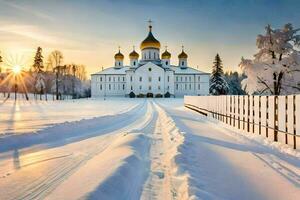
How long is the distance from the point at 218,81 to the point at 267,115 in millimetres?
65295

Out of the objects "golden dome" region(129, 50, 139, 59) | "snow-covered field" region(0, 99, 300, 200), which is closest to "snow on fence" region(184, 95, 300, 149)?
"snow-covered field" region(0, 99, 300, 200)

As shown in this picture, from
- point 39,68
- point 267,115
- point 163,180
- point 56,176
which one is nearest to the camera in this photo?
point 163,180

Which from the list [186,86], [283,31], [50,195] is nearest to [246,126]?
[50,195]

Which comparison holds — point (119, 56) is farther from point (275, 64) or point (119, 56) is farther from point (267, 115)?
point (267, 115)

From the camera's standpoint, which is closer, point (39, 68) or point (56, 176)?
point (56, 176)

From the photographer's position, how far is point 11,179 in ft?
21.3

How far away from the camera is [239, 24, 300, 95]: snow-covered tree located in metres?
27.8

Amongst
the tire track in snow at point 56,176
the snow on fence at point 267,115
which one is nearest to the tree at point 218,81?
the snow on fence at point 267,115

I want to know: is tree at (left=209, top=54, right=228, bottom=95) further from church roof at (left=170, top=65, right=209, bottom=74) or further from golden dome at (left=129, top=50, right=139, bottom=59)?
golden dome at (left=129, top=50, right=139, bottom=59)

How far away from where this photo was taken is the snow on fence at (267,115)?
10.5 meters

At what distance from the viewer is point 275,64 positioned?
2775cm

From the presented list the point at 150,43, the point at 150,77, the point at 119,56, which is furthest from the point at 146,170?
the point at 119,56

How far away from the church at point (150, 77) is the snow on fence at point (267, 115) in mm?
78454

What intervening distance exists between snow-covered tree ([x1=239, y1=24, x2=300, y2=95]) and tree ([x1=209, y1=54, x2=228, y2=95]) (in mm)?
46436
